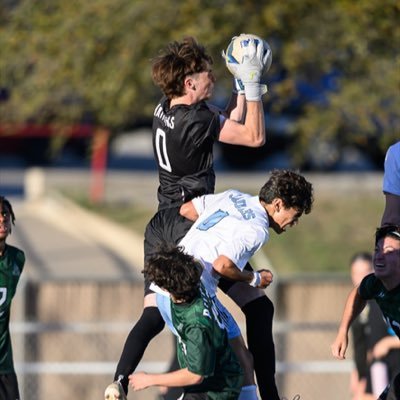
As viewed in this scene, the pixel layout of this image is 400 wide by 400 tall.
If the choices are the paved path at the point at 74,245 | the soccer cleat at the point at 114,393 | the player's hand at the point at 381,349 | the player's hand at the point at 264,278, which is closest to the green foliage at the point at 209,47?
the paved path at the point at 74,245

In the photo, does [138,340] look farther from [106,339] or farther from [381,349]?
[106,339]

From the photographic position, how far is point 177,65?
6.68 m

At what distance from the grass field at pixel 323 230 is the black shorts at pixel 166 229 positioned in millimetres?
7587

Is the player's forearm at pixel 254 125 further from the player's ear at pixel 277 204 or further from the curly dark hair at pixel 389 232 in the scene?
the curly dark hair at pixel 389 232

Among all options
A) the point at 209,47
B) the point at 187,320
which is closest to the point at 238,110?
the point at 187,320

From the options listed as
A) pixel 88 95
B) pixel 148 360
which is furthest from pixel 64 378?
pixel 88 95

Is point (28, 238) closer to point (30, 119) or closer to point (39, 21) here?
point (30, 119)

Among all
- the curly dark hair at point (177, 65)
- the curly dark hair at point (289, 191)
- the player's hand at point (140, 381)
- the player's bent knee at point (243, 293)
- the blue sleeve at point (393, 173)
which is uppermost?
the curly dark hair at point (177, 65)

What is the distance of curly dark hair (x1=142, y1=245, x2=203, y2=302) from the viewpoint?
605 centimetres

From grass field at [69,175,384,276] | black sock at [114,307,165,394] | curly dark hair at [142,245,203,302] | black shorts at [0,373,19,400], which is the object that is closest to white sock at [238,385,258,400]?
black sock at [114,307,165,394]

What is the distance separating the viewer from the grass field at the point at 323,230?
15336 mm

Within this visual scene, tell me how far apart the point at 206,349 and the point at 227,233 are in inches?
25.1

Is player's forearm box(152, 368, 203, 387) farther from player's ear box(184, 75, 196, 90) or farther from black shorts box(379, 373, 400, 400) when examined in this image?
player's ear box(184, 75, 196, 90)

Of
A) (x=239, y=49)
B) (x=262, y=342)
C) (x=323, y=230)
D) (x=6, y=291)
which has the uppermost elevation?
(x=239, y=49)
